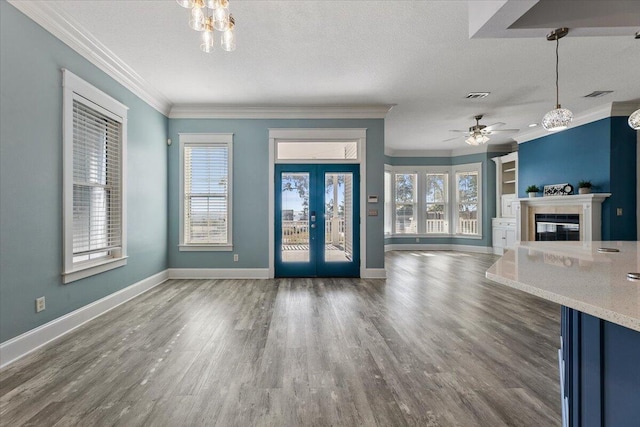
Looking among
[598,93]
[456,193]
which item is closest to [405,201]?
[456,193]

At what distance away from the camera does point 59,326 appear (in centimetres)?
294

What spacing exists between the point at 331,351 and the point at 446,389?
0.93m

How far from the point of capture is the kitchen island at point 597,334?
3.18 ft

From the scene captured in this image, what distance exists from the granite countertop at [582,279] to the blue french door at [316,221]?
3.59 meters

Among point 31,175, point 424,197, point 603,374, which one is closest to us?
point 603,374

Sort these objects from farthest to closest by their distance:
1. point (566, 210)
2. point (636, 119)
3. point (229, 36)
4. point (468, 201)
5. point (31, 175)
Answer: point (468, 201) → point (566, 210) → point (31, 175) → point (636, 119) → point (229, 36)

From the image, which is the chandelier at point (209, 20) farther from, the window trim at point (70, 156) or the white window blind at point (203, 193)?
the white window blind at point (203, 193)

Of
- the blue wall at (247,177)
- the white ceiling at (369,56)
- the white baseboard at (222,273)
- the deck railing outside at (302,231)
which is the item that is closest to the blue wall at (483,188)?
the white ceiling at (369,56)

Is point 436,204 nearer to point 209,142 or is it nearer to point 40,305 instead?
point 209,142

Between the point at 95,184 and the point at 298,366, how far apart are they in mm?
3064

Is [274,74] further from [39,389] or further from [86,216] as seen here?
[39,389]

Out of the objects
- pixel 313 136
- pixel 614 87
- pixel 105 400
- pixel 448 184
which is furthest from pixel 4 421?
pixel 448 184

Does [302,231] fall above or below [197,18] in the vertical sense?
below

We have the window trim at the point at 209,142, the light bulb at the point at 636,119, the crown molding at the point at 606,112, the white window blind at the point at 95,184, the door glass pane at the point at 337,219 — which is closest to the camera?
the light bulb at the point at 636,119
